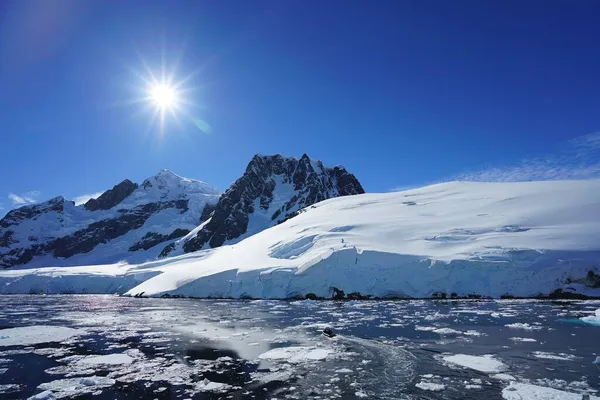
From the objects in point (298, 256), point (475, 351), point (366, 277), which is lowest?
point (475, 351)

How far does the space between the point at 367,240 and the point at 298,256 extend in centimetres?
984

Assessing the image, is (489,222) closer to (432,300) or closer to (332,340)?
(432,300)

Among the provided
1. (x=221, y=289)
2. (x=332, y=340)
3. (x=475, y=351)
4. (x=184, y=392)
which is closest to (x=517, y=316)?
(x=475, y=351)

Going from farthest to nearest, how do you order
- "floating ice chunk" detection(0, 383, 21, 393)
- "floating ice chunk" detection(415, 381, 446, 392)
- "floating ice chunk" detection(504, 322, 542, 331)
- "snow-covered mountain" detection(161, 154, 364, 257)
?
"snow-covered mountain" detection(161, 154, 364, 257) < "floating ice chunk" detection(504, 322, 542, 331) < "floating ice chunk" detection(0, 383, 21, 393) < "floating ice chunk" detection(415, 381, 446, 392)

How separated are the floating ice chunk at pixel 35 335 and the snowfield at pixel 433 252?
24.8m

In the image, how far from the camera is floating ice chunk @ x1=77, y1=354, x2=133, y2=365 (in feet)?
49.9

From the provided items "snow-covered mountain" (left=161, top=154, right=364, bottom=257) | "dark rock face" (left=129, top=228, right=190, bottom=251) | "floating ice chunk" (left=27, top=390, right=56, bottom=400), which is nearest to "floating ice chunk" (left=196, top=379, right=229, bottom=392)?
"floating ice chunk" (left=27, top=390, right=56, bottom=400)

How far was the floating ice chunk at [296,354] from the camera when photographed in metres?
15.4

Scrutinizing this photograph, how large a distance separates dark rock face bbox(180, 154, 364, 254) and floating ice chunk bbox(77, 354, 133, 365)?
13467 centimetres

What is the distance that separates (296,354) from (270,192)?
528 feet

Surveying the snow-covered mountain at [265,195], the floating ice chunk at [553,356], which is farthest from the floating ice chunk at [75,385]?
the snow-covered mountain at [265,195]

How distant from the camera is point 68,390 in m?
11.6

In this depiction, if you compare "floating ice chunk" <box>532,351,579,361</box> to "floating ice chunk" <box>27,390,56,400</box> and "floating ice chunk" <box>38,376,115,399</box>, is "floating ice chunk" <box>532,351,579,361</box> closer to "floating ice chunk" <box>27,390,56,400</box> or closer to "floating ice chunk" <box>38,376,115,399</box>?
"floating ice chunk" <box>38,376,115,399</box>

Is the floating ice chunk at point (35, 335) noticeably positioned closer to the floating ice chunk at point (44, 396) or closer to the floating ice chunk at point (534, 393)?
the floating ice chunk at point (44, 396)
